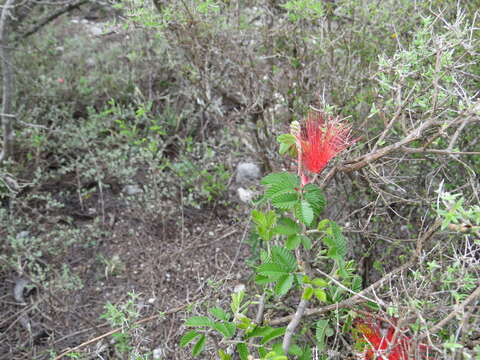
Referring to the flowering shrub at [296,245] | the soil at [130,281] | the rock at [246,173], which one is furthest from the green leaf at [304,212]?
the rock at [246,173]

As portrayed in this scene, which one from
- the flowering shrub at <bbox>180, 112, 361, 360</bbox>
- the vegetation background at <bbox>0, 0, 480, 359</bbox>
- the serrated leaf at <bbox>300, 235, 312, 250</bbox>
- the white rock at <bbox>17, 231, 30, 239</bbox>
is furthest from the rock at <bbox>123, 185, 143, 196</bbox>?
the serrated leaf at <bbox>300, 235, 312, 250</bbox>

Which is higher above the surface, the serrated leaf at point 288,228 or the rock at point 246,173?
the serrated leaf at point 288,228

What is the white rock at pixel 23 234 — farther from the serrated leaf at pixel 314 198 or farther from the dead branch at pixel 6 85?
the serrated leaf at pixel 314 198

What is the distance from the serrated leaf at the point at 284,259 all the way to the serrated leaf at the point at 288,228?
0.20 feet

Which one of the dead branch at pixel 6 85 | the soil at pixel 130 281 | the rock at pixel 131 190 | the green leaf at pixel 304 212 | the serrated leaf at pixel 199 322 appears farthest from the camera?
the rock at pixel 131 190

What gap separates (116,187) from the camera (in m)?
3.26

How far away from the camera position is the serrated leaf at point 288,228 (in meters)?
1.31

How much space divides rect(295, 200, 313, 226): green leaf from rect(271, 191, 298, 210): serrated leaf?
21 mm

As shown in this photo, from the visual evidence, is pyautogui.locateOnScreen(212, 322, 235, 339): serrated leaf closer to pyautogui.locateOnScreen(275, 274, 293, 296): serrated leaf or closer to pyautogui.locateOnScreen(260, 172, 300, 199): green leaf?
pyautogui.locateOnScreen(275, 274, 293, 296): serrated leaf

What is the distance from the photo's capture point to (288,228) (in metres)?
1.32

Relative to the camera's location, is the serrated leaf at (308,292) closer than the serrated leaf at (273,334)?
Yes

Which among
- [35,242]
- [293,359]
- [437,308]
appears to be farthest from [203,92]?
[437,308]

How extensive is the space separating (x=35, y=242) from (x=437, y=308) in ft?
7.75

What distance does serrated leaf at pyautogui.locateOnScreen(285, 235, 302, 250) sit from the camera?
1.29m
